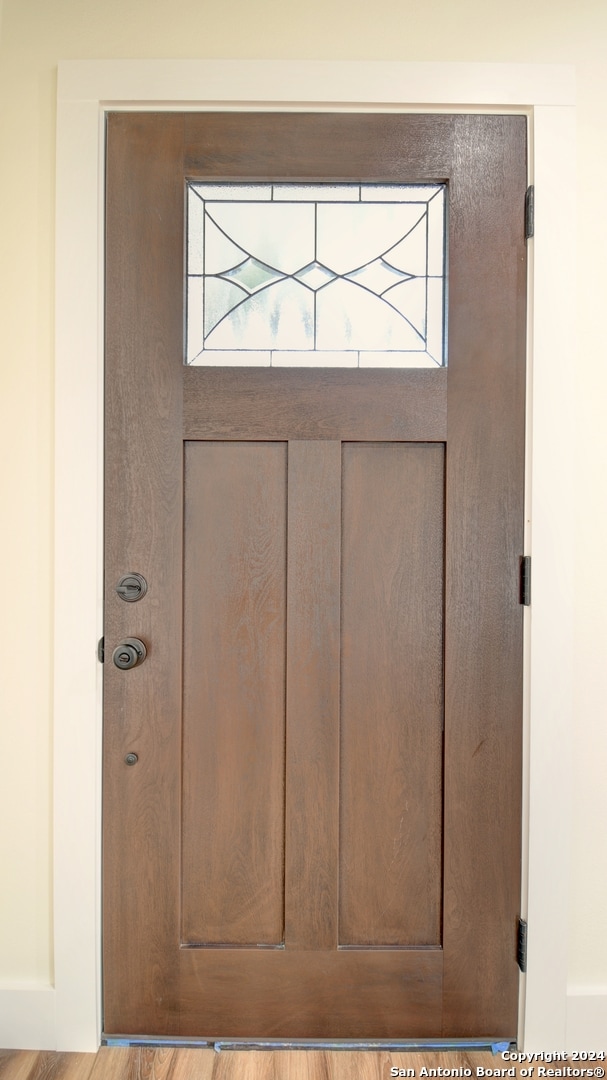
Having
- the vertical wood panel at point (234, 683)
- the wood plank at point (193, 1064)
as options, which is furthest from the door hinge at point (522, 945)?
the wood plank at point (193, 1064)

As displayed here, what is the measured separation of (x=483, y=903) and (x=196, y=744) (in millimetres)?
760

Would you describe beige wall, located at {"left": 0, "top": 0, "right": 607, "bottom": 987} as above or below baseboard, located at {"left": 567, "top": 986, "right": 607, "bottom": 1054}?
above

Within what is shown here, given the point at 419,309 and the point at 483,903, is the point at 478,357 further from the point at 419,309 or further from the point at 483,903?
the point at 483,903

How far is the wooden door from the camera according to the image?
63.2 inches

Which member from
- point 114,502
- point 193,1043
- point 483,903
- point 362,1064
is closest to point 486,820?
point 483,903

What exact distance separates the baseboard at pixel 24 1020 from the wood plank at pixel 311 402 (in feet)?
4.48

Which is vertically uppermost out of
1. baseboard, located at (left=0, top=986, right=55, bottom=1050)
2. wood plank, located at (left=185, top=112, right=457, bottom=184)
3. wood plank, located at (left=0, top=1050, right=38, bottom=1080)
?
wood plank, located at (left=185, top=112, right=457, bottom=184)

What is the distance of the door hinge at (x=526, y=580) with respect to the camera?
63.7 inches

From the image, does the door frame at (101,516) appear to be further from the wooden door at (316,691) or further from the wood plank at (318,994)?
the wood plank at (318,994)

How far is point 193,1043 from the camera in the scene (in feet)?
5.35

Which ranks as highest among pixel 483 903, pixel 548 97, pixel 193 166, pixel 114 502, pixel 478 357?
pixel 548 97

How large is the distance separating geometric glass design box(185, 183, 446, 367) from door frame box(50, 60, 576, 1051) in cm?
20

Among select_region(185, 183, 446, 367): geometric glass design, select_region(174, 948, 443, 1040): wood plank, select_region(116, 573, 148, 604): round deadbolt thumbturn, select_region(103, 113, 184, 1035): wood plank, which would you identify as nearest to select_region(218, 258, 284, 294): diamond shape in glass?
select_region(185, 183, 446, 367): geometric glass design

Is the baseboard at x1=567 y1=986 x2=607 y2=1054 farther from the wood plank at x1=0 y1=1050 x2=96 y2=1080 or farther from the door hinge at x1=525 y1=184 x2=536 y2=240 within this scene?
the door hinge at x1=525 y1=184 x2=536 y2=240
